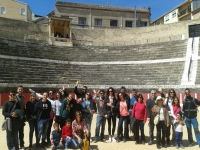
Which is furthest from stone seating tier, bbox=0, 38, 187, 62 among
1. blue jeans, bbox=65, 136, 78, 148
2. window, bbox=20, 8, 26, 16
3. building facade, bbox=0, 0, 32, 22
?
blue jeans, bbox=65, 136, 78, 148

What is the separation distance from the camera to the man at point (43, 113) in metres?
7.34

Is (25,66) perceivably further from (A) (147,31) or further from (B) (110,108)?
(A) (147,31)

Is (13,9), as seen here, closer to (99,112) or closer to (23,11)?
(23,11)

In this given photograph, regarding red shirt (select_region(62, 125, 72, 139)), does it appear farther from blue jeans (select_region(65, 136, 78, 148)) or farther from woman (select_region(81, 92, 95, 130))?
woman (select_region(81, 92, 95, 130))

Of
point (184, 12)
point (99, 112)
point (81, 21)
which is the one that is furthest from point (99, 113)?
point (184, 12)

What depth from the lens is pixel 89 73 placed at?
23656 mm

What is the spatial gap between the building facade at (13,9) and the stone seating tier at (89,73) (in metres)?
17.4

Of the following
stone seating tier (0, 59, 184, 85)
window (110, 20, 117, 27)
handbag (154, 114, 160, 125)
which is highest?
window (110, 20, 117, 27)

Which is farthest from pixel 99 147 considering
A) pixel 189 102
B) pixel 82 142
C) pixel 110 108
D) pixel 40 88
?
pixel 40 88

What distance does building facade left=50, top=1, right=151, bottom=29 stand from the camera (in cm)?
3869

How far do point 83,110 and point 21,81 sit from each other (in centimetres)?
1318

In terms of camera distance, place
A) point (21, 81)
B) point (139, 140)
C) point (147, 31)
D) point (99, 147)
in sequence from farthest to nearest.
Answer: point (147, 31)
point (21, 81)
point (139, 140)
point (99, 147)

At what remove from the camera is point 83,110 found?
310 inches

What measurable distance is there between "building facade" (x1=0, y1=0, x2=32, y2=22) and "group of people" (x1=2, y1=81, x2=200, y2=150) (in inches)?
1261
